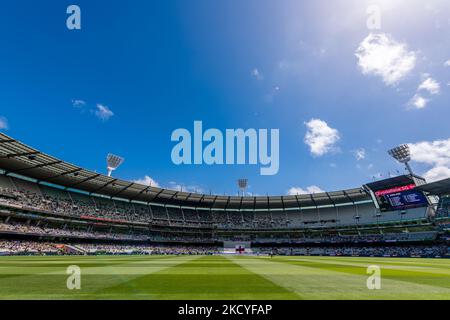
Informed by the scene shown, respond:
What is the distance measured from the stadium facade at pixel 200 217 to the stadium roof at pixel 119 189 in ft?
0.85

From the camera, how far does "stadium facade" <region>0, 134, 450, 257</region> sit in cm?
5669

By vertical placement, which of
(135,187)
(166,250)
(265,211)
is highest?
(135,187)

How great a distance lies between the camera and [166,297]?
774cm

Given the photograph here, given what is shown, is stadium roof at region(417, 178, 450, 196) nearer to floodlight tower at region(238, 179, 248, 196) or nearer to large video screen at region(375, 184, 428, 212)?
large video screen at region(375, 184, 428, 212)

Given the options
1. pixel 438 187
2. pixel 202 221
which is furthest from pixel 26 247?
pixel 438 187

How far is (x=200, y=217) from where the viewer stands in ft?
313

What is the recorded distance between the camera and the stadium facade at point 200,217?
186 feet

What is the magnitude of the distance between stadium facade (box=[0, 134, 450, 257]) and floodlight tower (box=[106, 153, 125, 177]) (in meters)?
8.08

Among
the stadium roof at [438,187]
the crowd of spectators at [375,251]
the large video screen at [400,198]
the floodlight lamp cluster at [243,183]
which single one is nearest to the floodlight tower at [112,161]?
the floodlight lamp cluster at [243,183]

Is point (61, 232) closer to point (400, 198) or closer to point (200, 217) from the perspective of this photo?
point (200, 217)

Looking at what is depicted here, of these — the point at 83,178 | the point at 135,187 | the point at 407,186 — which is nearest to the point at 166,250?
the point at 135,187

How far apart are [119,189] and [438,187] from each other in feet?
284
